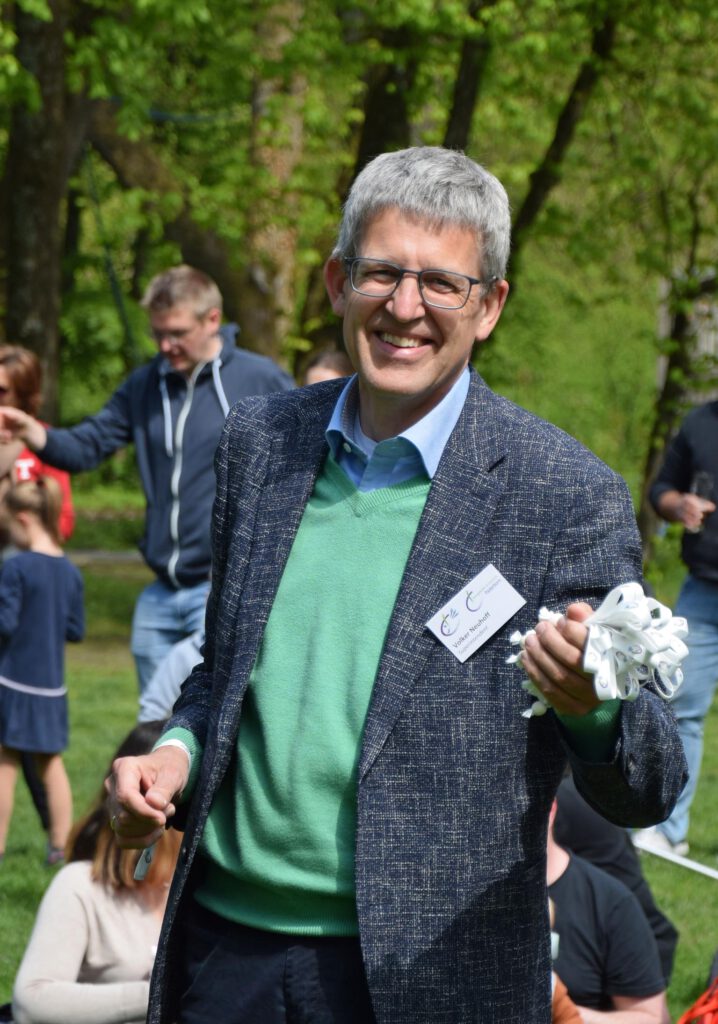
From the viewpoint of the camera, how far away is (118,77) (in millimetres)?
14570

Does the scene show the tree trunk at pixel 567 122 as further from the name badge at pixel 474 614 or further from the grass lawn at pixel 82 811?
the name badge at pixel 474 614

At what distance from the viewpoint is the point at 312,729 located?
→ 2410 millimetres

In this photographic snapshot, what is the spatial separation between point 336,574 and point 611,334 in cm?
2543

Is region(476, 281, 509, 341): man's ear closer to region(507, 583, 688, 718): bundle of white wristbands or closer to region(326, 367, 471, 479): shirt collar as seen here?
region(326, 367, 471, 479): shirt collar

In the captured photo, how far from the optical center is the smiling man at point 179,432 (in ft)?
22.6

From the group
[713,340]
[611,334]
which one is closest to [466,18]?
[713,340]

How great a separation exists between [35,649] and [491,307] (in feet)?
16.5

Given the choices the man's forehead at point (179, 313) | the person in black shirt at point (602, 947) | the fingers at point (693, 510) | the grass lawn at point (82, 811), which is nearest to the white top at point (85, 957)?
the person in black shirt at point (602, 947)

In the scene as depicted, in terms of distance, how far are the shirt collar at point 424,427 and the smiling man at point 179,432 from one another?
13.7 ft

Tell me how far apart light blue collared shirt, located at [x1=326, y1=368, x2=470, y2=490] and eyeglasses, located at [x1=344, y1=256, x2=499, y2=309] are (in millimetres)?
157

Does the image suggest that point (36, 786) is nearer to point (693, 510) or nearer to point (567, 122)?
point (693, 510)

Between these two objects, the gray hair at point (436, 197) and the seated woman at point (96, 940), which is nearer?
the gray hair at point (436, 197)

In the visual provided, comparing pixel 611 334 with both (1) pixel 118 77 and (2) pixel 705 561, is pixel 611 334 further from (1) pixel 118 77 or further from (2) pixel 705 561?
(2) pixel 705 561

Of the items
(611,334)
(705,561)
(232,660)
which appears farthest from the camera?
(611,334)
